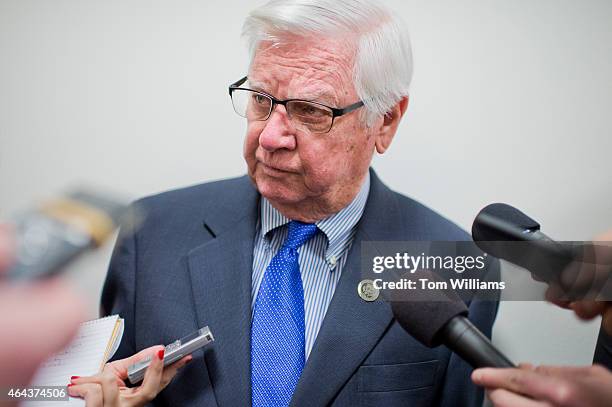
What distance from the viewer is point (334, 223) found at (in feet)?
3.68

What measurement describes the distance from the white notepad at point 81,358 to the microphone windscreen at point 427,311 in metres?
0.51

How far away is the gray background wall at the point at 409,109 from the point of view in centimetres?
115

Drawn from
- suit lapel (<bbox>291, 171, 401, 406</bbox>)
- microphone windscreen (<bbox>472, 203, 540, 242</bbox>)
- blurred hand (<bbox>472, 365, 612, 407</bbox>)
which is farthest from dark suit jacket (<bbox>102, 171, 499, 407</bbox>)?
blurred hand (<bbox>472, 365, 612, 407</bbox>)

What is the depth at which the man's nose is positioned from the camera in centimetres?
102

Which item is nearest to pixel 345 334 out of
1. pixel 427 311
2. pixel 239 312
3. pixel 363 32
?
pixel 239 312

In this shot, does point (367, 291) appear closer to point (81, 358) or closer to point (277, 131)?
point (277, 131)

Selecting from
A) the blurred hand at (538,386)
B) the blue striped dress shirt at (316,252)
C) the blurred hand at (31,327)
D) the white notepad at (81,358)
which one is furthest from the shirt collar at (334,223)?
the blurred hand at (31,327)

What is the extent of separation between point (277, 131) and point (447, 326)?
47 centimetres

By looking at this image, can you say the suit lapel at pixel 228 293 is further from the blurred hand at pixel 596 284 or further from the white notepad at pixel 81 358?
the blurred hand at pixel 596 284

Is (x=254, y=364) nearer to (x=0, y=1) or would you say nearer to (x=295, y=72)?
(x=295, y=72)

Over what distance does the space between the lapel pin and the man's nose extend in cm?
29

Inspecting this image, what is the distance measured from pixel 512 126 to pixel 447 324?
1.98ft

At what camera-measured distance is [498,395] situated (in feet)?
2.18

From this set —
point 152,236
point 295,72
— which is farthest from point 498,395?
point 152,236
